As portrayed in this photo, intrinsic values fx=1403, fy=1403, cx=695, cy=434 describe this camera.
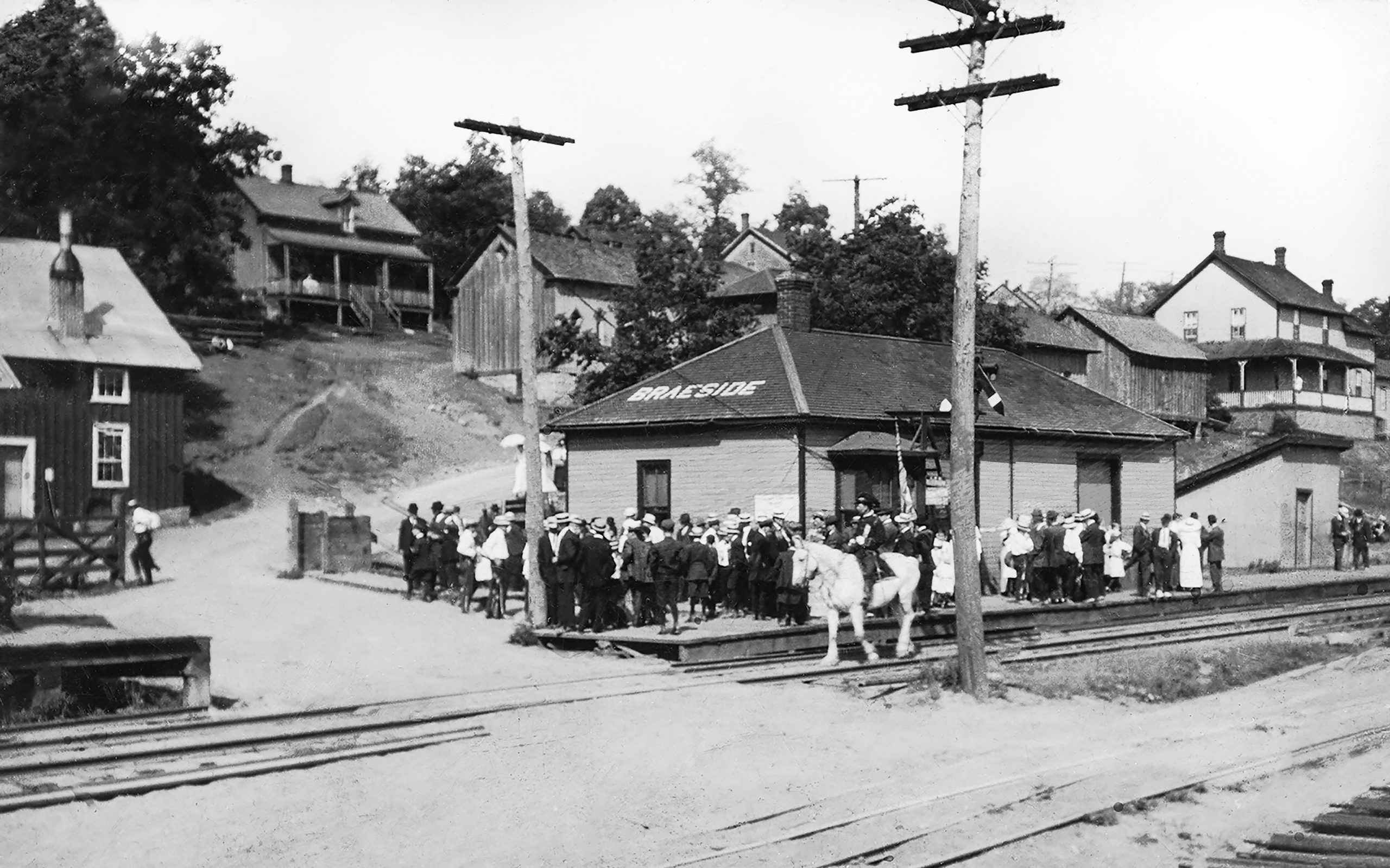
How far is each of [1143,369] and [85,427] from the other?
45359 mm

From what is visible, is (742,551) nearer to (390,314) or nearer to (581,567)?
(581,567)

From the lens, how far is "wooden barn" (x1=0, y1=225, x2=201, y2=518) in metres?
32.6

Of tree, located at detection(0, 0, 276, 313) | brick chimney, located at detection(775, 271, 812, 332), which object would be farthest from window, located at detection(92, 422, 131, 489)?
brick chimney, located at detection(775, 271, 812, 332)

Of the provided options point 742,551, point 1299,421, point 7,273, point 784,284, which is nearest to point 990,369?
point 784,284

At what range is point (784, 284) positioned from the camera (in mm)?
32906

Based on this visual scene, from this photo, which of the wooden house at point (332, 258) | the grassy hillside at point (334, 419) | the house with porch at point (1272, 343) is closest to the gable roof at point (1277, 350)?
the house with porch at point (1272, 343)

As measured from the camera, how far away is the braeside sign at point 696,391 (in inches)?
1156

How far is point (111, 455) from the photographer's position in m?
34.7

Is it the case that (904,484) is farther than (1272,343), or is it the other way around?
(1272,343)

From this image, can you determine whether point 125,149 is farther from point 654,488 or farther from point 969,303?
point 969,303

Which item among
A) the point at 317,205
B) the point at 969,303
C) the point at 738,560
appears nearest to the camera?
the point at 969,303

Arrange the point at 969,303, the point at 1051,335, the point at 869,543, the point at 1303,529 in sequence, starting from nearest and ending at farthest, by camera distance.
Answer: the point at 969,303
the point at 869,543
the point at 1303,529
the point at 1051,335

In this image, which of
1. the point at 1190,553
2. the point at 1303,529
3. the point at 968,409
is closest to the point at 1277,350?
the point at 1303,529

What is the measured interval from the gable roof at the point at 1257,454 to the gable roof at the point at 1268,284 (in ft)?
98.0
